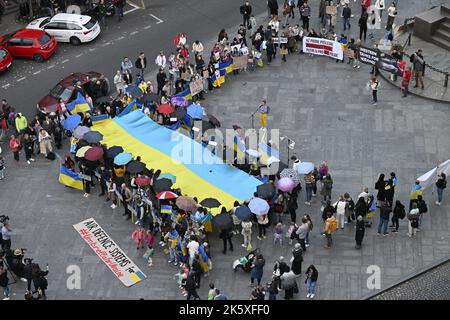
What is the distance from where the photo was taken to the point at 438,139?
114 feet

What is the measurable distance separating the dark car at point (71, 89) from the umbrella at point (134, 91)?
2.13 metres

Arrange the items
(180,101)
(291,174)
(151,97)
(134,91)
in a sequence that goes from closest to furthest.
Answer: (291,174)
(180,101)
(151,97)
(134,91)

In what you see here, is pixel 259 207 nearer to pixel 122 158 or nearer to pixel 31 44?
pixel 122 158

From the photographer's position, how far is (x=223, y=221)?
2881cm

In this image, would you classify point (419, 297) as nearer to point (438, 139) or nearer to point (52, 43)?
point (438, 139)

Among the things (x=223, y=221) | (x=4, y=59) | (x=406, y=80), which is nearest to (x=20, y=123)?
(x=4, y=59)

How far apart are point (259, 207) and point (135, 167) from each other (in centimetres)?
533

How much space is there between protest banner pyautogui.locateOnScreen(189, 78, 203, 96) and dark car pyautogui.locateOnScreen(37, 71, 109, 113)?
13.9 ft

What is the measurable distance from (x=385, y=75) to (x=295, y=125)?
5.56 metres

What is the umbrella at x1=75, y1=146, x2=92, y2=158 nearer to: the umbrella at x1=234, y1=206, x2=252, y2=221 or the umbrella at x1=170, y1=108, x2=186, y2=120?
the umbrella at x1=170, y1=108, x2=186, y2=120

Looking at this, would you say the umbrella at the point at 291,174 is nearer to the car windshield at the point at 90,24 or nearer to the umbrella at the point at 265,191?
the umbrella at the point at 265,191

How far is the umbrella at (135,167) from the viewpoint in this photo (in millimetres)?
31281

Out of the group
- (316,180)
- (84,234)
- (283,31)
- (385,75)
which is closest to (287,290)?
(316,180)

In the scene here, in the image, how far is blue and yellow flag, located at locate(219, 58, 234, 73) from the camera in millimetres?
39000
